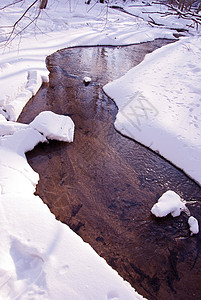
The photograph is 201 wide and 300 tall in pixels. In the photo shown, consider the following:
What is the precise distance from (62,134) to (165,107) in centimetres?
274

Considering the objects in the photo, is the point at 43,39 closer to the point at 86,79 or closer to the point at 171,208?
Answer: the point at 86,79

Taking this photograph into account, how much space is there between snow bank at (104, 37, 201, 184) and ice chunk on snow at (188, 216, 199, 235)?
40.5 inches

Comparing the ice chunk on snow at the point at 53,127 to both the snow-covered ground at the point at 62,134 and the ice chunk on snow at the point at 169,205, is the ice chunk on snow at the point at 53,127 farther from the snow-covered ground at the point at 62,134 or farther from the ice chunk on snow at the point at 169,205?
the ice chunk on snow at the point at 169,205

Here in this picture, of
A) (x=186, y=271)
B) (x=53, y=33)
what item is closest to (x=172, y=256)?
(x=186, y=271)

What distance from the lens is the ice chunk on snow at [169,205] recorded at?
3.37 metres

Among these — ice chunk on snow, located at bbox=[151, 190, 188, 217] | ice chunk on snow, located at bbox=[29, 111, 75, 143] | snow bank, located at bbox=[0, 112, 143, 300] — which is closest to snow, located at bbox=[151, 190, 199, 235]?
ice chunk on snow, located at bbox=[151, 190, 188, 217]

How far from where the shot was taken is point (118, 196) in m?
3.62

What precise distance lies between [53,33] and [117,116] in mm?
7174

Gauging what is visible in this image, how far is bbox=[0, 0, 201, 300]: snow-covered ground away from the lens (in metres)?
2.09

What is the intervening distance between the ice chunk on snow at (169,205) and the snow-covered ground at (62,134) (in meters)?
0.88

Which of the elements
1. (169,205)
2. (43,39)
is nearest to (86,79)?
(43,39)

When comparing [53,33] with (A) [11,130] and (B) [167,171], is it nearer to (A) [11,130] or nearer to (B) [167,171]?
(A) [11,130]

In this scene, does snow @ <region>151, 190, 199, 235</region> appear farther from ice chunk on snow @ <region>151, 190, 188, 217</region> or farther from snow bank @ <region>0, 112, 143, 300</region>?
→ snow bank @ <region>0, 112, 143, 300</region>

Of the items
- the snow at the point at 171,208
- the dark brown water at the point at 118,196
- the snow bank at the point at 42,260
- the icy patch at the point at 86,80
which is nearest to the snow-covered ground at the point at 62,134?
the snow bank at the point at 42,260
